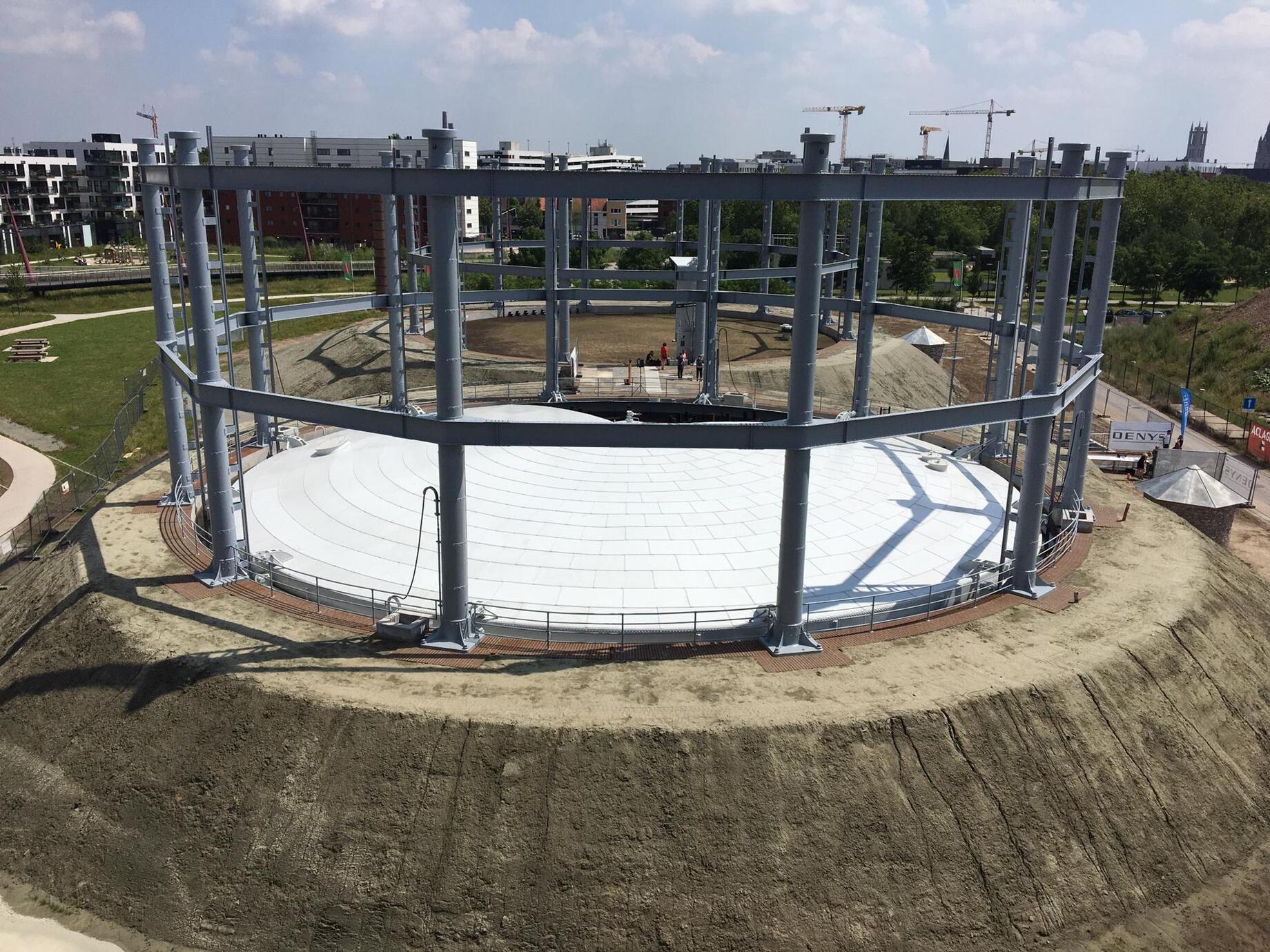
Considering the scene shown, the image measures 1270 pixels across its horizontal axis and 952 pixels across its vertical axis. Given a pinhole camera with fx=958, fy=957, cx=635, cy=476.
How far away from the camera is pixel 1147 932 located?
64.5 feet

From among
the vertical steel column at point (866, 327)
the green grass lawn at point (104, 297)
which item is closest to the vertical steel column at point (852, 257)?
the vertical steel column at point (866, 327)

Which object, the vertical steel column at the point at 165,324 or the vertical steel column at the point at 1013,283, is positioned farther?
the vertical steel column at the point at 1013,283

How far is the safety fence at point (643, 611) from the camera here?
24.1 metres

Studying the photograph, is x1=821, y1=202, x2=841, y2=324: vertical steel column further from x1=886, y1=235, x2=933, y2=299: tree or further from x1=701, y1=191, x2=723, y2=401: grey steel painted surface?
x1=886, y1=235, x2=933, y2=299: tree

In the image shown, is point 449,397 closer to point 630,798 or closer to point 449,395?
point 449,395

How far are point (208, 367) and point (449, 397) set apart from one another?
27.0ft

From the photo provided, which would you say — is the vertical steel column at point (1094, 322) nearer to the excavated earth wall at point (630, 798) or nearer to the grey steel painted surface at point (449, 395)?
the excavated earth wall at point (630, 798)

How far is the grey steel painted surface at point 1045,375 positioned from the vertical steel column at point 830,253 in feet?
46.1

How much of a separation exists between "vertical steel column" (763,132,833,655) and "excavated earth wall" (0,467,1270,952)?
57.0 inches

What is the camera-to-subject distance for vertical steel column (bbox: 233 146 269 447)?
108 ft

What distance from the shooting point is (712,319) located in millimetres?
45656

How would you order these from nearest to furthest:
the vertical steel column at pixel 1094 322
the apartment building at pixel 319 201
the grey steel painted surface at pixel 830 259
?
the vertical steel column at pixel 1094 322 < the grey steel painted surface at pixel 830 259 < the apartment building at pixel 319 201

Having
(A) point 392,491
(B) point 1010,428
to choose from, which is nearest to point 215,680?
(A) point 392,491

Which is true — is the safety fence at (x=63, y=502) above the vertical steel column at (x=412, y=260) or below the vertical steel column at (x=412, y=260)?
below
